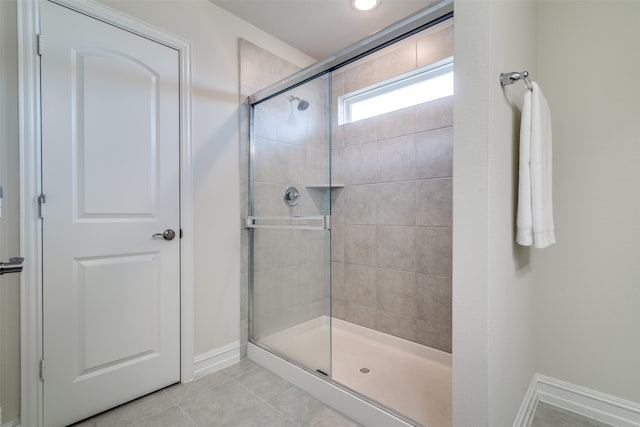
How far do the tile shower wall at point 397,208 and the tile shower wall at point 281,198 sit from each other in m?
0.85

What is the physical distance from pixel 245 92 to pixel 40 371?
203cm

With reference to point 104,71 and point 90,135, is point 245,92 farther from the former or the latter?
point 90,135

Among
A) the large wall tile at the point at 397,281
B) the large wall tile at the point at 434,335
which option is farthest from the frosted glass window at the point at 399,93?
the large wall tile at the point at 434,335

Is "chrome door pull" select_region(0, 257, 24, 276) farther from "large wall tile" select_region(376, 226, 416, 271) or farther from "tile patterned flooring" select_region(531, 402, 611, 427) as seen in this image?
"tile patterned flooring" select_region(531, 402, 611, 427)

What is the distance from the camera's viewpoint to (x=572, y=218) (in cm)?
167

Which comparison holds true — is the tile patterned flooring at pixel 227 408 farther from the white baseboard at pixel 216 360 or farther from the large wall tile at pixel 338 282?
the large wall tile at pixel 338 282

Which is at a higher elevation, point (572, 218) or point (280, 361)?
point (572, 218)

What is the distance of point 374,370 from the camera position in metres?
2.09

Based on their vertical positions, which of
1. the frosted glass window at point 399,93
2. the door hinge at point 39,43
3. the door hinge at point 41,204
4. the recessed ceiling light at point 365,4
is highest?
the recessed ceiling light at point 365,4

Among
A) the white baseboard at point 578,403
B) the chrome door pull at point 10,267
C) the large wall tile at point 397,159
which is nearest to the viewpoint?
the chrome door pull at point 10,267

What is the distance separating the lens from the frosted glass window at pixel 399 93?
87.4 inches

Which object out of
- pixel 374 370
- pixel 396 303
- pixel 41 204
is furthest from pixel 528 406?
pixel 41 204

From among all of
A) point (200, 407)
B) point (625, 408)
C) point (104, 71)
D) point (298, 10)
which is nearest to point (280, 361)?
point (200, 407)

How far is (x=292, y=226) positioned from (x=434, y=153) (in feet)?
3.96
